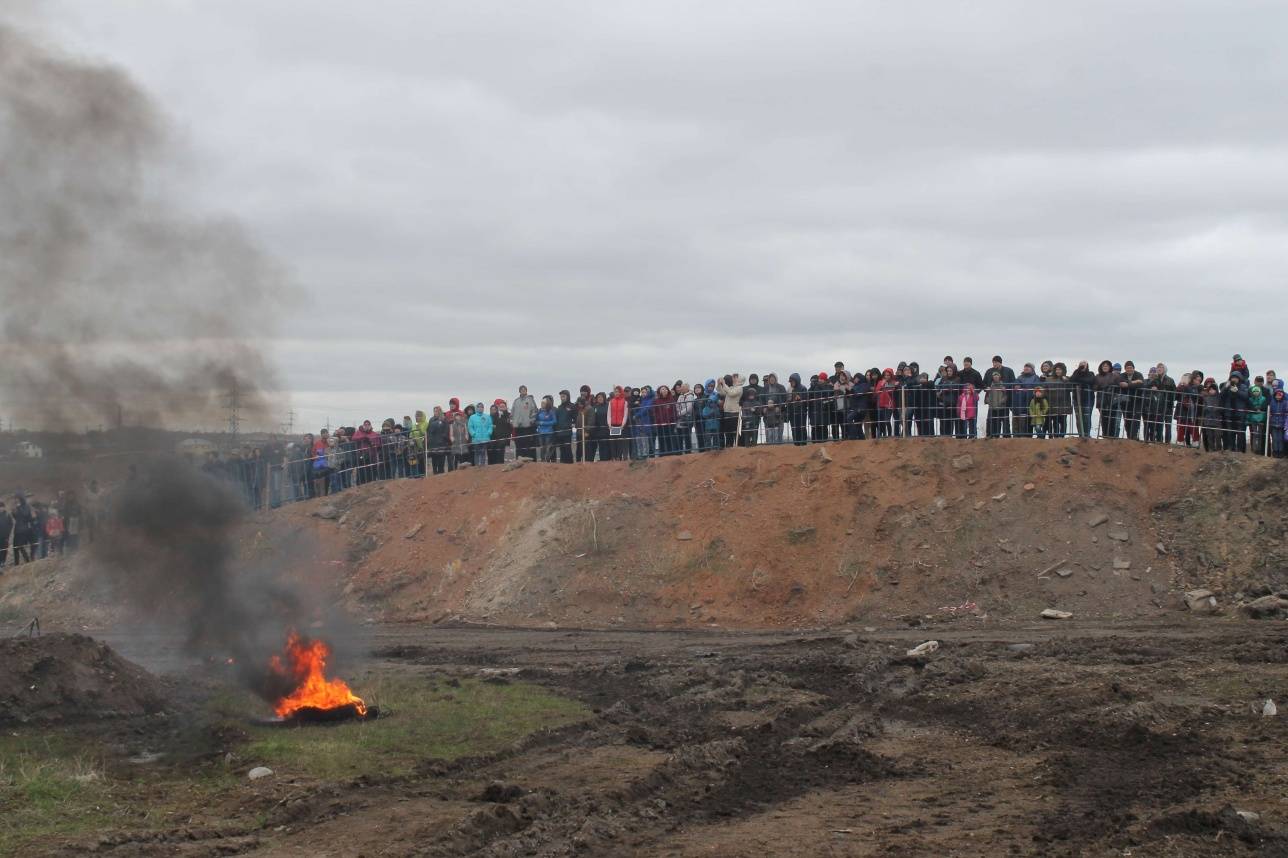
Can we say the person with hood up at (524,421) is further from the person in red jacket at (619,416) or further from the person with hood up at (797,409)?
the person with hood up at (797,409)

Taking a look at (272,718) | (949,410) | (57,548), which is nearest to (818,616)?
(949,410)

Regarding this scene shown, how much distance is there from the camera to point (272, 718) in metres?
A: 16.1

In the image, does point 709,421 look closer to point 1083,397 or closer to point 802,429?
point 802,429

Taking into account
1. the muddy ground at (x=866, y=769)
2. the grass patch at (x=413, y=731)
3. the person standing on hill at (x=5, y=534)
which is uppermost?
the person standing on hill at (x=5, y=534)

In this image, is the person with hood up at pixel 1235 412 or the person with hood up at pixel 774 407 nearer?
the person with hood up at pixel 1235 412

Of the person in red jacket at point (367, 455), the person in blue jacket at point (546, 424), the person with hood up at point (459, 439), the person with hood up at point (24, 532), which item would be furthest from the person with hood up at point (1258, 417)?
the person with hood up at point (24, 532)

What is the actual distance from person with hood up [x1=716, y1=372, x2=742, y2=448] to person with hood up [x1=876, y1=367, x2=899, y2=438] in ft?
11.7

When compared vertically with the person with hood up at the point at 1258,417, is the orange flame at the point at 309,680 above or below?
below

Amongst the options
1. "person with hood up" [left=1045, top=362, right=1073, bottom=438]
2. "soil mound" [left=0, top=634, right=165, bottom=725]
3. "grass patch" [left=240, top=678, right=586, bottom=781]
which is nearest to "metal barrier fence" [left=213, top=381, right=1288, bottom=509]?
"person with hood up" [left=1045, top=362, right=1073, bottom=438]

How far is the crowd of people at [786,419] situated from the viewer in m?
25.7

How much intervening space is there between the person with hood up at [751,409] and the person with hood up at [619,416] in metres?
3.32

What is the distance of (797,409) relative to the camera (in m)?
30.0

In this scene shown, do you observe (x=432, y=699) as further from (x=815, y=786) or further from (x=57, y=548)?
(x=57, y=548)

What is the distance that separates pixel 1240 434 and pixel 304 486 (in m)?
25.1
